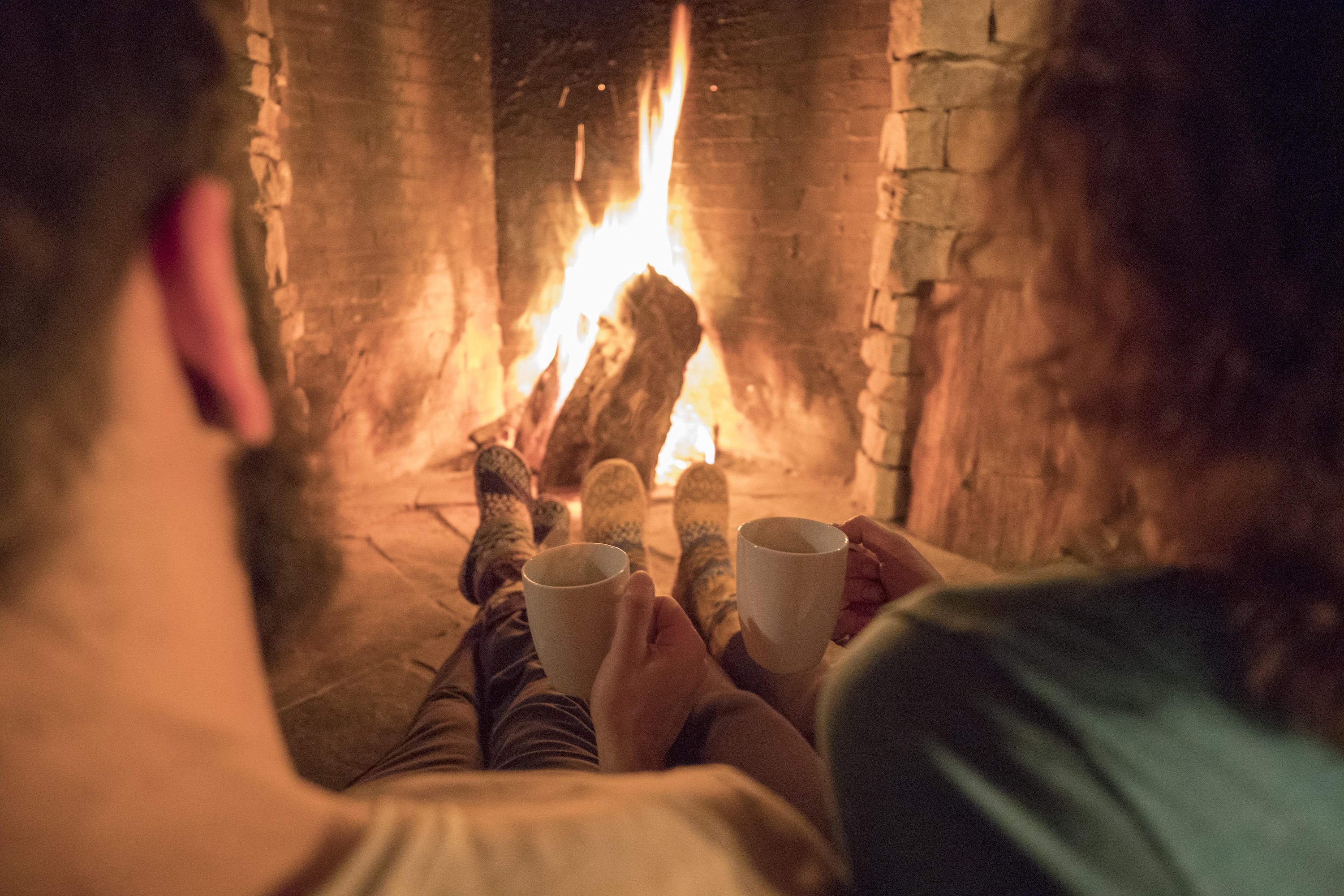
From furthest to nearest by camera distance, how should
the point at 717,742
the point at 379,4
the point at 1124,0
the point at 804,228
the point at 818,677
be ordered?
the point at 804,228 → the point at 379,4 → the point at 818,677 → the point at 717,742 → the point at 1124,0

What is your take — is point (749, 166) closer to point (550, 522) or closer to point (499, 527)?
point (550, 522)

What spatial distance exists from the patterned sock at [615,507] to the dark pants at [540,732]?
1.88 ft

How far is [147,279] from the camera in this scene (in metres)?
0.41

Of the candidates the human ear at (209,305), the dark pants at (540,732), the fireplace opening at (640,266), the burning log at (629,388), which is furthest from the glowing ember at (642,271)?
the human ear at (209,305)

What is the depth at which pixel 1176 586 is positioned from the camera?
0.56 meters

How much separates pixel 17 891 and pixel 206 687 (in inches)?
5.5

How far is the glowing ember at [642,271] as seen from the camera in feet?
12.2

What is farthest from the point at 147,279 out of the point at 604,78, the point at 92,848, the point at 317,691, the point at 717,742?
the point at 604,78

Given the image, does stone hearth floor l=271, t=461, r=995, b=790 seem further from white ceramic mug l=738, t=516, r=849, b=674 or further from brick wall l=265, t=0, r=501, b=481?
white ceramic mug l=738, t=516, r=849, b=674

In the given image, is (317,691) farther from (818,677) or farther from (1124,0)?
(1124,0)

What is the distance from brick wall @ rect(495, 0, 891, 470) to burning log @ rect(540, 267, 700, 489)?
48cm

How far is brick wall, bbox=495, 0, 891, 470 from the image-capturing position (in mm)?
3344

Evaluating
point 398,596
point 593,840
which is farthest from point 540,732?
point 398,596

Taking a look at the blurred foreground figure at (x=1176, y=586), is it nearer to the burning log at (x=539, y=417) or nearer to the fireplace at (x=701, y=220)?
the fireplace at (x=701, y=220)
